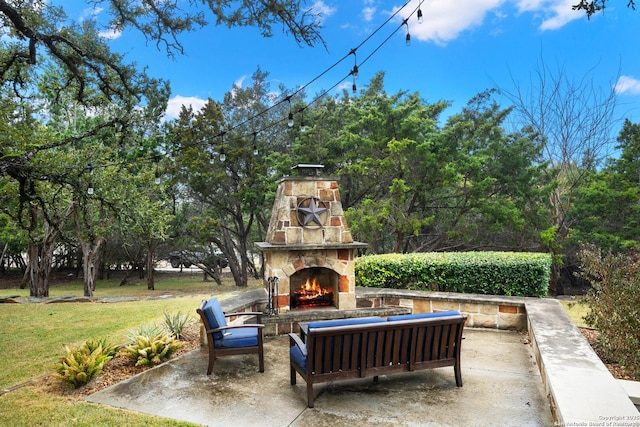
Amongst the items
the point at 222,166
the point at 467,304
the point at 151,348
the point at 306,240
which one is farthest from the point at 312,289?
the point at 222,166

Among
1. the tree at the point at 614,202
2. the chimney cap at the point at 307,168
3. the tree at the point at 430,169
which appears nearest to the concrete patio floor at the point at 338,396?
the chimney cap at the point at 307,168

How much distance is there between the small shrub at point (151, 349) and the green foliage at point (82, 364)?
0.27 m

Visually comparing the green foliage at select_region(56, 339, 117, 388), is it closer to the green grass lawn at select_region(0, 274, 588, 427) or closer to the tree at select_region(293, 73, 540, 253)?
the green grass lawn at select_region(0, 274, 588, 427)

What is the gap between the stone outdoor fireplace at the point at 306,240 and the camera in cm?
660

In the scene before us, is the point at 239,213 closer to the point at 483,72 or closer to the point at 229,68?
the point at 229,68

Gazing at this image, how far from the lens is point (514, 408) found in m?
3.58

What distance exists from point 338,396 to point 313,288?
3415 mm

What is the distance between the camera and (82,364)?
4238 millimetres

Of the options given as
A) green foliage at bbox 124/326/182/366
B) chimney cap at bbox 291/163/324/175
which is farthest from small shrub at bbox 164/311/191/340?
chimney cap at bbox 291/163/324/175

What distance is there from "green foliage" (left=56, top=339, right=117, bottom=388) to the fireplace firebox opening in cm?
322

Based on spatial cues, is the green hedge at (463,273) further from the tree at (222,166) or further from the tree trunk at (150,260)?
the tree trunk at (150,260)

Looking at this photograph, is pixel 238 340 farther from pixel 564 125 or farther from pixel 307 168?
pixel 564 125

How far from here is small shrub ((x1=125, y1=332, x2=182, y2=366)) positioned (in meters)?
4.77

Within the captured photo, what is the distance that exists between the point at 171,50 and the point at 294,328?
5308mm
